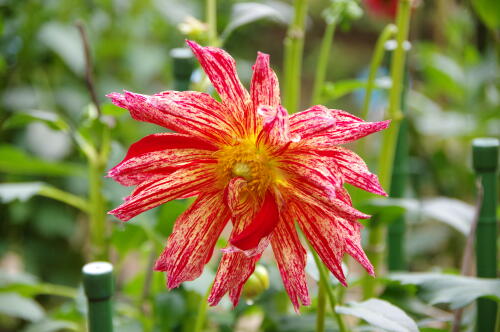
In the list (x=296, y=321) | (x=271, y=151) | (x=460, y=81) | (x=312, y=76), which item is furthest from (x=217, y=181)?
(x=312, y=76)

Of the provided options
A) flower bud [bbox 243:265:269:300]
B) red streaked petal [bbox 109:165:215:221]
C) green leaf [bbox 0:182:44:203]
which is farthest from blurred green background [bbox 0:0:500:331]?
red streaked petal [bbox 109:165:215:221]

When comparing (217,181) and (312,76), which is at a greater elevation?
(312,76)

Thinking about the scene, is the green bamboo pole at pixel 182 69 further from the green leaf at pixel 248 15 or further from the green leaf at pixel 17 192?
the green leaf at pixel 17 192

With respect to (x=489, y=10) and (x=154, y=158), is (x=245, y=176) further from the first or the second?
(x=489, y=10)

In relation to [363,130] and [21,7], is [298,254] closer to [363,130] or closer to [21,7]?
[363,130]

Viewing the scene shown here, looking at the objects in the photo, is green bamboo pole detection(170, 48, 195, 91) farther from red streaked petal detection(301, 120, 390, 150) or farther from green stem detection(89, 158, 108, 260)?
red streaked petal detection(301, 120, 390, 150)
